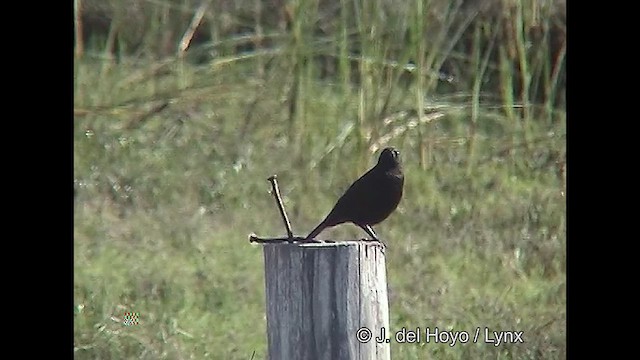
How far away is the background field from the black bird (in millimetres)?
817

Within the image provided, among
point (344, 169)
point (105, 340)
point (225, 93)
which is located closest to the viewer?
point (105, 340)

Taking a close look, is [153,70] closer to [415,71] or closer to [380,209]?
[415,71]

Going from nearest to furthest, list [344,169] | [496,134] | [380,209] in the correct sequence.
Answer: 1. [380,209]
2. [344,169]
3. [496,134]

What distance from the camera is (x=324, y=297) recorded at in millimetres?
2941

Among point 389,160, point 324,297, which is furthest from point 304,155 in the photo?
point 324,297

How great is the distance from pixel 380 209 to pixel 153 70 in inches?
92.1

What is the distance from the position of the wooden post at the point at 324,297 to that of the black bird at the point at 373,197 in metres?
0.29

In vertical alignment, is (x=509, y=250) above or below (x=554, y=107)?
below

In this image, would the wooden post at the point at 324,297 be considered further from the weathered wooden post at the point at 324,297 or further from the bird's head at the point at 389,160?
the bird's head at the point at 389,160

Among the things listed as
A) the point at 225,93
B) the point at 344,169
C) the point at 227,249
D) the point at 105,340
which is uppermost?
the point at 225,93

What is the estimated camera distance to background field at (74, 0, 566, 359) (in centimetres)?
446

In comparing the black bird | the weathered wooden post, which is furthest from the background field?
the weathered wooden post

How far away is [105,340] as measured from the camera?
418cm
